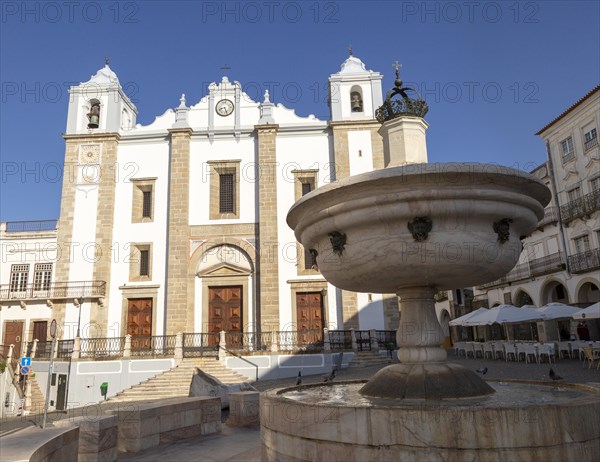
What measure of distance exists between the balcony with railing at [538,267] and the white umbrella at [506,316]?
6339mm

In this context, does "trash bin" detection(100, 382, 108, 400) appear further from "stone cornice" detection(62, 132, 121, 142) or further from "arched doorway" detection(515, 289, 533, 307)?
"arched doorway" detection(515, 289, 533, 307)

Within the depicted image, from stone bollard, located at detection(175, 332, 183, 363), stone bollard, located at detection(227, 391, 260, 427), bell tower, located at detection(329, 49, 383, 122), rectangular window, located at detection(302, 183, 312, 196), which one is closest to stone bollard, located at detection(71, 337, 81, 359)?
stone bollard, located at detection(175, 332, 183, 363)

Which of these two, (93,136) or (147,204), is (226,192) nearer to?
(147,204)

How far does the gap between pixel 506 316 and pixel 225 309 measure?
432 inches

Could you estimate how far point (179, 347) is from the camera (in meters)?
17.2

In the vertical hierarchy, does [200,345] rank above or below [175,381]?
above

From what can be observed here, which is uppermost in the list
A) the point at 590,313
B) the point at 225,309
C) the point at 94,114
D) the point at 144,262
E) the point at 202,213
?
the point at 94,114

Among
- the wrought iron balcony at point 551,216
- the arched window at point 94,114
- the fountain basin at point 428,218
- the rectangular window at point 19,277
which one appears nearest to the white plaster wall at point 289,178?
the arched window at point 94,114

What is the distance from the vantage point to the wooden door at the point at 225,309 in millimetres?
20188

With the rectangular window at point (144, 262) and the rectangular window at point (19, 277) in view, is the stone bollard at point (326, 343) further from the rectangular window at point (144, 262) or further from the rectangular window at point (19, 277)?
the rectangular window at point (19, 277)

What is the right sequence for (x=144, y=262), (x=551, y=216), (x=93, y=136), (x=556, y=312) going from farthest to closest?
1. (x=551, y=216)
2. (x=93, y=136)
3. (x=144, y=262)
4. (x=556, y=312)

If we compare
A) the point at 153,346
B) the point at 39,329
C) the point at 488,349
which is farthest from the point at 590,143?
the point at 39,329

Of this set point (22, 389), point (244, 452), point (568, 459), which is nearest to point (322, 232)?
point (244, 452)

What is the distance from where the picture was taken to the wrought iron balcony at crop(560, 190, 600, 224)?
21055 mm
